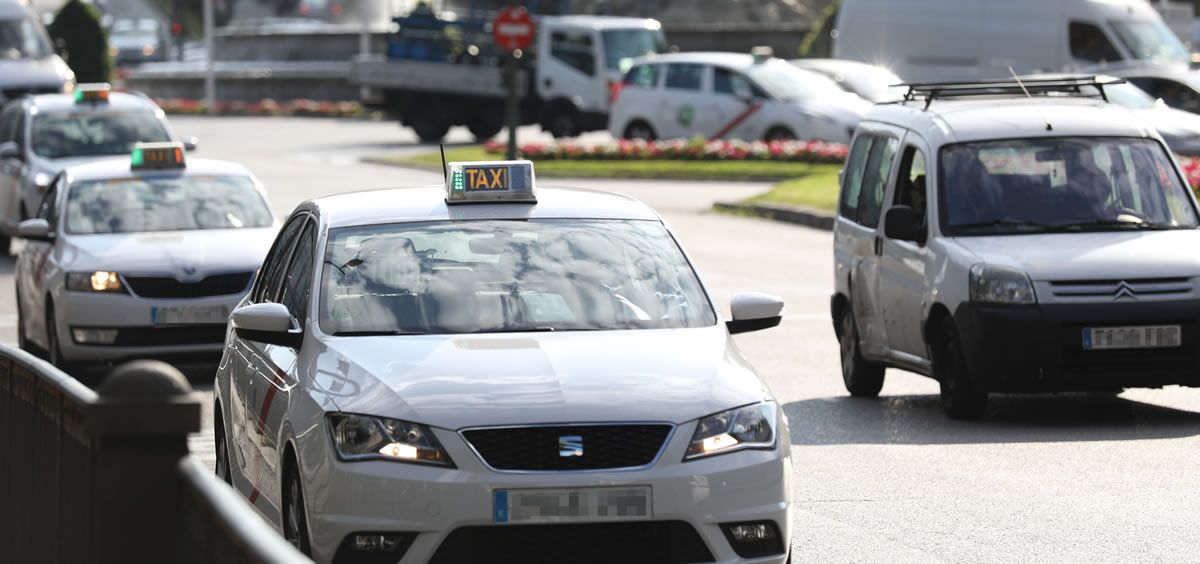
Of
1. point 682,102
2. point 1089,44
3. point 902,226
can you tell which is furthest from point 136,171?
point 1089,44

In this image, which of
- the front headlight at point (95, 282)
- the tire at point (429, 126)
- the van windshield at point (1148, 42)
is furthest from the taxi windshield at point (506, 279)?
the tire at point (429, 126)

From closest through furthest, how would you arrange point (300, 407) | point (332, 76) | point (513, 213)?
point (300, 407) < point (513, 213) < point (332, 76)

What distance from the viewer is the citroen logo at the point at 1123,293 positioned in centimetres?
1177

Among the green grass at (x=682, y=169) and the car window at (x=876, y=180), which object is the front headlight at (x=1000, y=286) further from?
the green grass at (x=682, y=169)

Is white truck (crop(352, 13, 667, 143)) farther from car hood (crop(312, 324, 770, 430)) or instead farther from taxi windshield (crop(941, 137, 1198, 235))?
car hood (crop(312, 324, 770, 430))

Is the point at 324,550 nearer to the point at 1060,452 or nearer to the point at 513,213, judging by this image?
the point at 513,213

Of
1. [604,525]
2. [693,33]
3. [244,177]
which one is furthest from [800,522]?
[693,33]

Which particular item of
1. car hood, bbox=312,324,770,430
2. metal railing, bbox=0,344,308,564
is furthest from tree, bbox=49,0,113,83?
metal railing, bbox=0,344,308,564

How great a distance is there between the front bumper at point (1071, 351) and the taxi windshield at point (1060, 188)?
32.5 inches

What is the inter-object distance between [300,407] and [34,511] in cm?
128

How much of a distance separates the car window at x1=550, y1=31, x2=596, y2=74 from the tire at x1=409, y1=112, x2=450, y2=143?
362cm

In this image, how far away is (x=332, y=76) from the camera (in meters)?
68.8

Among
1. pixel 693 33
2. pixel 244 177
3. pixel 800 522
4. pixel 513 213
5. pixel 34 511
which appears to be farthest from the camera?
pixel 693 33

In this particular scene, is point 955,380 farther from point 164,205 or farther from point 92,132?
point 92,132
